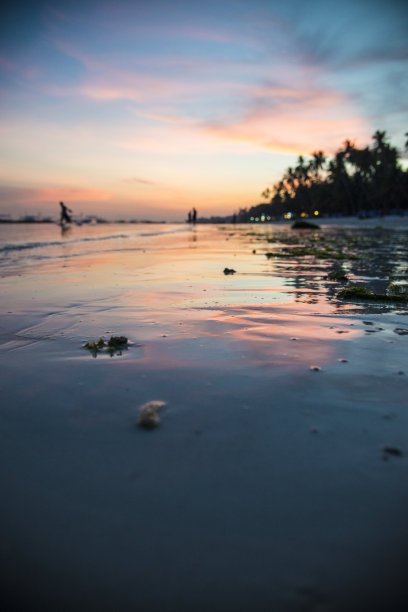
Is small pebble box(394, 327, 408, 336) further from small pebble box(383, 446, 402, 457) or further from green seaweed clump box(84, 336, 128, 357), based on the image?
green seaweed clump box(84, 336, 128, 357)

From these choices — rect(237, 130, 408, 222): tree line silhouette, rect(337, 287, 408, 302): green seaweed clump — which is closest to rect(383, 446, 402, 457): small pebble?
rect(337, 287, 408, 302): green seaweed clump

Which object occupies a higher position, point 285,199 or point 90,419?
point 285,199

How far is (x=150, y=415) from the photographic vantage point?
1885mm

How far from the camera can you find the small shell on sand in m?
1.83

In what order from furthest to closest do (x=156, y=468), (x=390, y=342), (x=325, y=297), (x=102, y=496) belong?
(x=325, y=297) < (x=390, y=342) < (x=156, y=468) < (x=102, y=496)

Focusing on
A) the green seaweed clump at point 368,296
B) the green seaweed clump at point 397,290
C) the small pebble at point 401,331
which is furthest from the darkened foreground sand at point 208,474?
the green seaweed clump at point 397,290

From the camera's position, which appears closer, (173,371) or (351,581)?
(351,581)

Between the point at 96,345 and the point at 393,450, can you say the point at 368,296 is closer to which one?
the point at 393,450

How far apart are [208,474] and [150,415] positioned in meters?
0.53

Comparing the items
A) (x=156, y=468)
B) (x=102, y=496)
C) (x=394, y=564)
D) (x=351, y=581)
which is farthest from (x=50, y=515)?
(x=394, y=564)

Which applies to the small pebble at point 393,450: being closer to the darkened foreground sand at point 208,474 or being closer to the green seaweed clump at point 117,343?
the darkened foreground sand at point 208,474

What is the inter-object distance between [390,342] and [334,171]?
7699cm

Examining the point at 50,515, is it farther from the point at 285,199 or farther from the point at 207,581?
the point at 285,199

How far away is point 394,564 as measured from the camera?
3.61 ft
